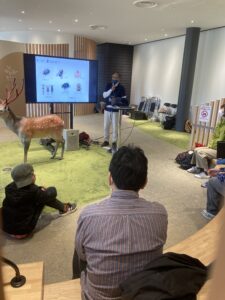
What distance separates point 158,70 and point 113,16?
11.9 ft

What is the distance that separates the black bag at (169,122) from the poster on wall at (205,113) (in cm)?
284

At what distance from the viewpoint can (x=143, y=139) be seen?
6066 mm

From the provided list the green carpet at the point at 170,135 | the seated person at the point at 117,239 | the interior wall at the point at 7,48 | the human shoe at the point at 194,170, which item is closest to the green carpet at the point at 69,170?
the human shoe at the point at 194,170

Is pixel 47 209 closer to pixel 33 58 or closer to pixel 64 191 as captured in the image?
pixel 64 191

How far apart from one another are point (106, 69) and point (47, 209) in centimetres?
823

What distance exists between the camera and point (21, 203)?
7.27 ft

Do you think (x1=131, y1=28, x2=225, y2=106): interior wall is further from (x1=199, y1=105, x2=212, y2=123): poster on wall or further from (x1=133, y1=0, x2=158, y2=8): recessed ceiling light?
(x1=133, y1=0, x2=158, y2=8): recessed ceiling light

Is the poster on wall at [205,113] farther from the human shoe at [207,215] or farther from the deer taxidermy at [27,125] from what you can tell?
the deer taxidermy at [27,125]

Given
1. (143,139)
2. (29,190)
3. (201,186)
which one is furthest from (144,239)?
(143,139)

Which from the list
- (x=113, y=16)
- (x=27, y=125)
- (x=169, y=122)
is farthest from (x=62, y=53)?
(x=27, y=125)

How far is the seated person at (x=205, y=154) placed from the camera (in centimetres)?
350

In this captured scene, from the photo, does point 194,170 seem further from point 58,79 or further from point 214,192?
point 58,79

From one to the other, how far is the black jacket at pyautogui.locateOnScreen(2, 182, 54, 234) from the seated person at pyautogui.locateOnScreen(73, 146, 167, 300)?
1.18 meters

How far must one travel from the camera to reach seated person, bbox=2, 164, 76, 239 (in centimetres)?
219
